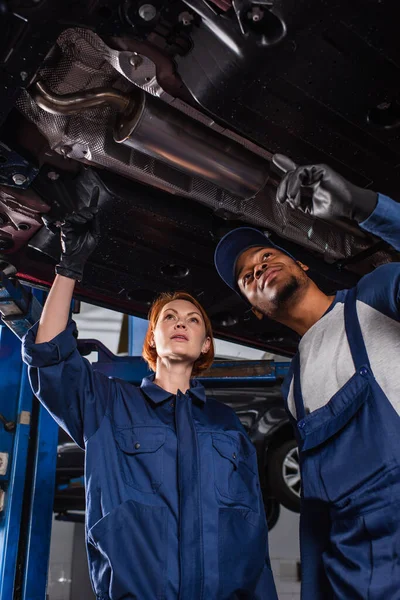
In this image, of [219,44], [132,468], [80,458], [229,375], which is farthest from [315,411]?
[80,458]

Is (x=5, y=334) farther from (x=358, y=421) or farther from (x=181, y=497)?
Answer: (x=358, y=421)

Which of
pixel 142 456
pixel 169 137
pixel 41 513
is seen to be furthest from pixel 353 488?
pixel 41 513

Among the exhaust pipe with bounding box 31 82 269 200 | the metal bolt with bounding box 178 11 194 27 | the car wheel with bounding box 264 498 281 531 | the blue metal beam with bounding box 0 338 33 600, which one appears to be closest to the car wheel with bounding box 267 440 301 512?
the car wheel with bounding box 264 498 281 531

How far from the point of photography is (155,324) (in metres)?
2.02

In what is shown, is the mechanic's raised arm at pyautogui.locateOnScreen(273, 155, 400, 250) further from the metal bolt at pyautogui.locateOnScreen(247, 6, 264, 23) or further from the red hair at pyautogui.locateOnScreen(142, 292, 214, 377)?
the red hair at pyautogui.locateOnScreen(142, 292, 214, 377)

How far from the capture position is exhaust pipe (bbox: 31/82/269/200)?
129 cm

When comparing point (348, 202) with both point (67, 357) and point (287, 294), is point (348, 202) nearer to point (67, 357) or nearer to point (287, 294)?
point (287, 294)

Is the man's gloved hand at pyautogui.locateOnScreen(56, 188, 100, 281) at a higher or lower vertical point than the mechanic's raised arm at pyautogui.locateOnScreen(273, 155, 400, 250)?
higher

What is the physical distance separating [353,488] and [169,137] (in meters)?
1.04

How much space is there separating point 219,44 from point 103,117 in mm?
425

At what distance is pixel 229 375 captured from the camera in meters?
2.80

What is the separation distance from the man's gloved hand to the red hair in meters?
0.46

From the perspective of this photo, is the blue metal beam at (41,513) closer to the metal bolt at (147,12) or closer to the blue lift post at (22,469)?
the blue lift post at (22,469)

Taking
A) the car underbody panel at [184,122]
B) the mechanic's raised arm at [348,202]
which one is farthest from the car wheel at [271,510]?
the mechanic's raised arm at [348,202]
